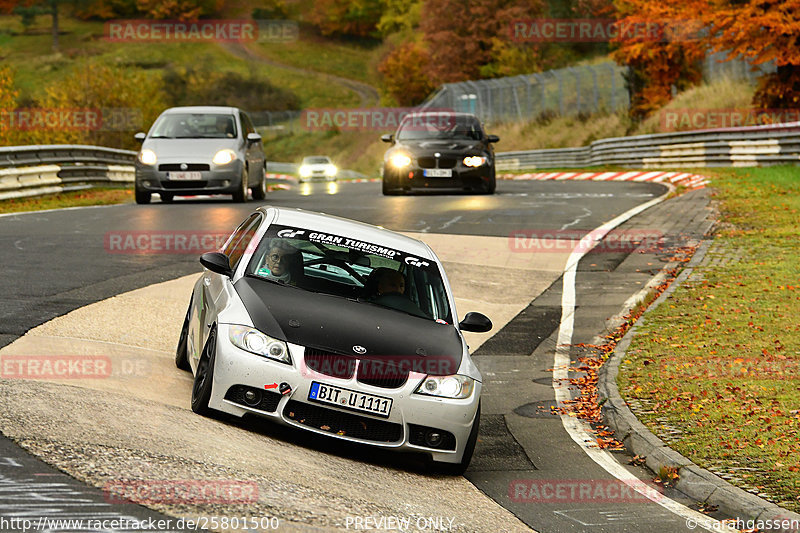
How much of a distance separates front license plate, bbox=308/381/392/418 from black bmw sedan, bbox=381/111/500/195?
18.0 m

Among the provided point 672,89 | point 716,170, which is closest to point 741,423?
point 716,170

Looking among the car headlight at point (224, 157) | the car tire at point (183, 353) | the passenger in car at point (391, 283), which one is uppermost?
the car headlight at point (224, 157)

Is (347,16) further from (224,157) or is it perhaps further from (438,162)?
(224,157)

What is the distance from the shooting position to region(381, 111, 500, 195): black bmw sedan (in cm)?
2519

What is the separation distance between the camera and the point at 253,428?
782cm

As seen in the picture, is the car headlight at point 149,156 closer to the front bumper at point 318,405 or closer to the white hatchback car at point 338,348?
the white hatchback car at point 338,348

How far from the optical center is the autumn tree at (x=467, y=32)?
80.5m

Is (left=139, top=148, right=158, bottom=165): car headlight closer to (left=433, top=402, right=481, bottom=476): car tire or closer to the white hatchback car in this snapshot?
the white hatchback car

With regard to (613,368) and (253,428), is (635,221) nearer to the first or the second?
(613,368)

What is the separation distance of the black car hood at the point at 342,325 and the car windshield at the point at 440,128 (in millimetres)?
17562

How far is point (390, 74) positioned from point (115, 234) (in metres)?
84.7

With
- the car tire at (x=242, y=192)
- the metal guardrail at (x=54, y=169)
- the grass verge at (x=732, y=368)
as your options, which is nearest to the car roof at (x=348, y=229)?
the grass verge at (x=732, y=368)

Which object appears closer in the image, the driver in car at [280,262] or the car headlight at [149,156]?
the driver in car at [280,262]

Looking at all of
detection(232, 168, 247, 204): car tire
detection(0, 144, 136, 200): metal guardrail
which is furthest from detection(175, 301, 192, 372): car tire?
detection(0, 144, 136, 200): metal guardrail
